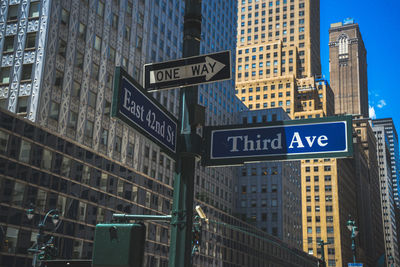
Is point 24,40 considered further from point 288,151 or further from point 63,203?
point 288,151

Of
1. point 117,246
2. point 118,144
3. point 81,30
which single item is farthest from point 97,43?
point 117,246

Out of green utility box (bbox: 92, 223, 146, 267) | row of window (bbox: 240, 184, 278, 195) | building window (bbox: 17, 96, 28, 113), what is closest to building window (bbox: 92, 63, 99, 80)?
building window (bbox: 17, 96, 28, 113)

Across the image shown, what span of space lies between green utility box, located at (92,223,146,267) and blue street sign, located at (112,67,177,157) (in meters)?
1.08

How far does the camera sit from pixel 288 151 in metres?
6.07

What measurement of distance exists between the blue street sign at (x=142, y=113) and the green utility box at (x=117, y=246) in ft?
3.53

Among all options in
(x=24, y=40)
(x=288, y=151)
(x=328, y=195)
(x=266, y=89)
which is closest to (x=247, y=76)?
(x=266, y=89)

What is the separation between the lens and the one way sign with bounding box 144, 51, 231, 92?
586 cm

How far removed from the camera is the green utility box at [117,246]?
15.2 feet

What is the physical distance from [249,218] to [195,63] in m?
103

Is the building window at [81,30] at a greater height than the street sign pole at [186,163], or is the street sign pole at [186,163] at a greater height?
the building window at [81,30]

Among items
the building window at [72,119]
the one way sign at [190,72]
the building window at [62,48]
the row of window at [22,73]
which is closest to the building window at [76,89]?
the building window at [72,119]

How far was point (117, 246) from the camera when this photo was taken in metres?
4.70

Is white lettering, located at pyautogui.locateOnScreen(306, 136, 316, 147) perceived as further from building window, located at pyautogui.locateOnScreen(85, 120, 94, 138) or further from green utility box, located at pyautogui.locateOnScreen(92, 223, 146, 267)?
building window, located at pyautogui.locateOnScreen(85, 120, 94, 138)

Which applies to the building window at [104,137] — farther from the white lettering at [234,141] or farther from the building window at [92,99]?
the white lettering at [234,141]
